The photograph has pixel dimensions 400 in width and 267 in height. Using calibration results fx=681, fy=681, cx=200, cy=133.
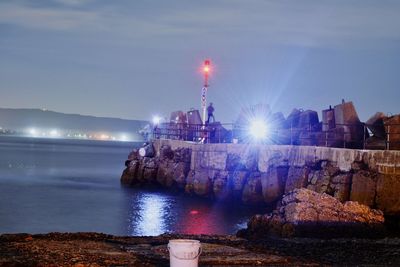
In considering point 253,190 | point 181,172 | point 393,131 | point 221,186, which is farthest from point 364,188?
point 181,172

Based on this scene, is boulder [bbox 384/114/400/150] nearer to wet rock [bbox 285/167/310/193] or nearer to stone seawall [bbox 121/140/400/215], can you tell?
stone seawall [bbox 121/140/400/215]

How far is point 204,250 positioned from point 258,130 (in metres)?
22.5

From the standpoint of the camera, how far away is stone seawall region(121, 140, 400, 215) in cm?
2409

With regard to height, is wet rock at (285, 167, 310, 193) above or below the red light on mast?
below

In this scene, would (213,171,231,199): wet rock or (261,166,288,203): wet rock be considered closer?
(261,166,288,203): wet rock

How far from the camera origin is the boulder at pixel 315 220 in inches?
704

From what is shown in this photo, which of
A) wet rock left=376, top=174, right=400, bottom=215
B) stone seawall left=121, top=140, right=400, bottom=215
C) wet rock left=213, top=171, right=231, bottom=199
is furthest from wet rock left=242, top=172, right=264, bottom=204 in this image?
wet rock left=376, top=174, right=400, bottom=215

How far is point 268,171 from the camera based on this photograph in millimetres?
31078

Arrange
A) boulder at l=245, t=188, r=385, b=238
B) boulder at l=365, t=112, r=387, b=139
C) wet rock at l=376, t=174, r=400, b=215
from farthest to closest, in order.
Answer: boulder at l=365, t=112, r=387, b=139
wet rock at l=376, t=174, r=400, b=215
boulder at l=245, t=188, r=385, b=238

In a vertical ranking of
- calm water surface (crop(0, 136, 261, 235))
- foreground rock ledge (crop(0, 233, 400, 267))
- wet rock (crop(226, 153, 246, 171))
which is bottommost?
calm water surface (crop(0, 136, 261, 235))

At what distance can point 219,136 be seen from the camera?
128 feet

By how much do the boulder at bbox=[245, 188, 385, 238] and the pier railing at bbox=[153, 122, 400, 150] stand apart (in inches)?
312

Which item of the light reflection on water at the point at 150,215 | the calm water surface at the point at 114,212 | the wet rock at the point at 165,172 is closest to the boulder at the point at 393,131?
the calm water surface at the point at 114,212

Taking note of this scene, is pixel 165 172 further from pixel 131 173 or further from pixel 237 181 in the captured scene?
pixel 237 181
